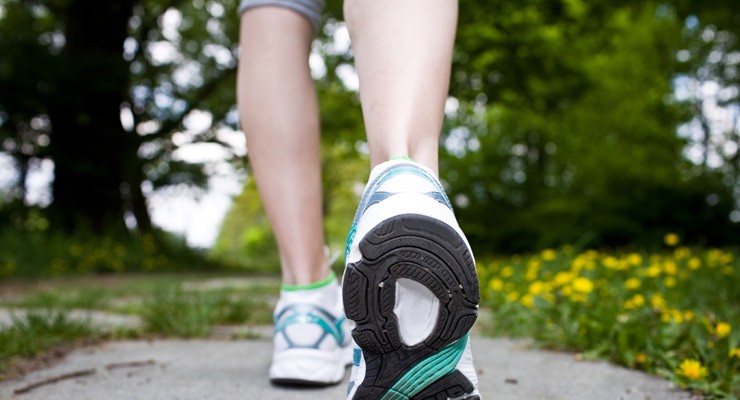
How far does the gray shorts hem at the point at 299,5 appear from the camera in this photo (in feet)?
4.63

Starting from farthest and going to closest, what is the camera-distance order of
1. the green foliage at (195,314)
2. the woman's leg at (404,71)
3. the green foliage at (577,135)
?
the green foliage at (577,135), the green foliage at (195,314), the woman's leg at (404,71)

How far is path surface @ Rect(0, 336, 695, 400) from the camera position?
127 cm

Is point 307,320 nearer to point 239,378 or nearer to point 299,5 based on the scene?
point 239,378

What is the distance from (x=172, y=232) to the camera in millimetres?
9617

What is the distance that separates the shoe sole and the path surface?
40 cm

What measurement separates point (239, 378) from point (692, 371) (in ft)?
2.91

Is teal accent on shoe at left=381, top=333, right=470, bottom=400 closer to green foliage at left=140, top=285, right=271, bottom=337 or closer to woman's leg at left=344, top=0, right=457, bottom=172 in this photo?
woman's leg at left=344, top=0, right=457, bottom=172

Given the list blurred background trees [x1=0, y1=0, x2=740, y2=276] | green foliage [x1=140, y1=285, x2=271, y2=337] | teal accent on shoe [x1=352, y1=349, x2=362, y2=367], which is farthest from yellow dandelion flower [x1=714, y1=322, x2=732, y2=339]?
blurred background trees [x1=0, y1=0, x2=740, y2=276]

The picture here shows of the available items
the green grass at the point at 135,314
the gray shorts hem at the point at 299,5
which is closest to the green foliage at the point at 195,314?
the green grass at the point at 135,314

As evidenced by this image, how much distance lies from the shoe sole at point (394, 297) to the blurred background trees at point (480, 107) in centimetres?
522

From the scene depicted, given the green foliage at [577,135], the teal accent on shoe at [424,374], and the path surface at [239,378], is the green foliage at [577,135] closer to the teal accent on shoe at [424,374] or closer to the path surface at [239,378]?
the path surface at [239,378]

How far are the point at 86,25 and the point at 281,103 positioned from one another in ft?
24.9

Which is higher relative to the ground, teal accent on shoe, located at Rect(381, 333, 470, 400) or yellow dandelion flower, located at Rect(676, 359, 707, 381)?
teal accent on shoe, located at Rect(381, 333, 470, 400)

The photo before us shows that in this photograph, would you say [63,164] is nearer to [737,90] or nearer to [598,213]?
[598,213]
